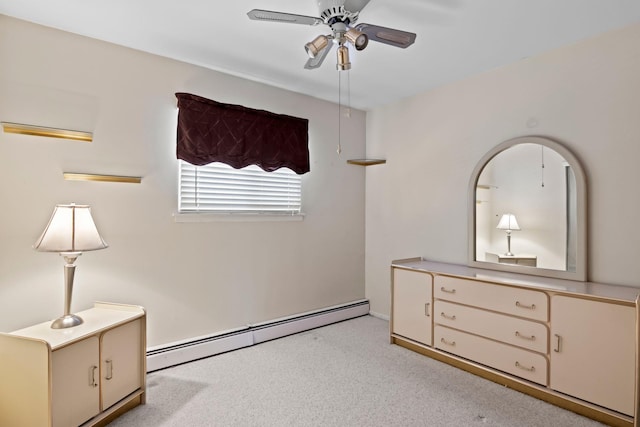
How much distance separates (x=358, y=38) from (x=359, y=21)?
69 centimetres

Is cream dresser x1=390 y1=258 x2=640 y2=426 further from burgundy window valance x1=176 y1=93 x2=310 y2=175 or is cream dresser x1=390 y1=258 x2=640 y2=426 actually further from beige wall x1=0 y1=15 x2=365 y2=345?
burgundy window valance x1=176 y1=93 x2=310 y2=175

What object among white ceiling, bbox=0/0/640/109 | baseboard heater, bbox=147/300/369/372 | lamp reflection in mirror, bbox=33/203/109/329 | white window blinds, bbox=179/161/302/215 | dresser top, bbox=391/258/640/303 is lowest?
baseboard heater, bbox=147/300/369/372

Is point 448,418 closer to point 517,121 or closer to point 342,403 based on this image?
point 342,403

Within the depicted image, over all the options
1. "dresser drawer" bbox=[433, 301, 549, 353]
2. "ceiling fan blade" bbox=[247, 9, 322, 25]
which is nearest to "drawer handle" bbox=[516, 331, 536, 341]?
"dresser drawer" bbox=[433, 301, 549, 353]

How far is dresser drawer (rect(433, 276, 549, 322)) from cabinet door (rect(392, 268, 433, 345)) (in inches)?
4.7

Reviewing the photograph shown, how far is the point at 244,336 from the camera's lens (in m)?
3.10

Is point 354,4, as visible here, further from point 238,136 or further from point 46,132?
point 46,132

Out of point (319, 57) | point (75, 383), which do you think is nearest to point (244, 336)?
point (75, 383)

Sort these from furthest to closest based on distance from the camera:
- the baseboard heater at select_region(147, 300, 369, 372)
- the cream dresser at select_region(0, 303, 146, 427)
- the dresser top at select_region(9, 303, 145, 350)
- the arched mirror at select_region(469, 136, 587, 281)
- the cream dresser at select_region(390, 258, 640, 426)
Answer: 1. the baseboard heater at select_region(147, 300, 369, 372)
2. the arched mirror at select_region(469, 136, 587, 281)
3. the cream dresser at select_region(390, 258, 640, 426)
4. the dresser top at select_region(9, 303, 145, 350)
5. the cream dresser at select_region(0, 303, 146, 427)

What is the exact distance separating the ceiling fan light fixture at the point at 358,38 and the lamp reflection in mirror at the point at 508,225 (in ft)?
6.66

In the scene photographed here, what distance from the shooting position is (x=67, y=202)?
93.2 inches

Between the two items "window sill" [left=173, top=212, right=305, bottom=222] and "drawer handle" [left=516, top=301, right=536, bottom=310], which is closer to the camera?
"drawer handle" [left=516, top=301, right=536, bottom=310]

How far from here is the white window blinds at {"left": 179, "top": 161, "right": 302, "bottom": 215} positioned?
2947 mm

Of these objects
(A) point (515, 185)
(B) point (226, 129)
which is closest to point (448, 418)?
(A) point (515, 185)
